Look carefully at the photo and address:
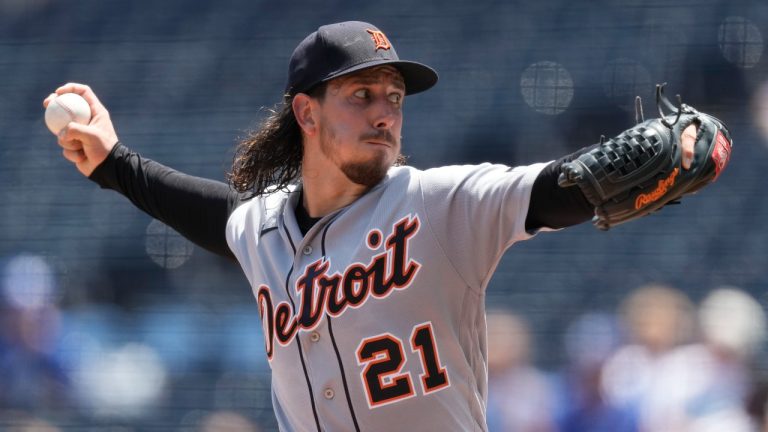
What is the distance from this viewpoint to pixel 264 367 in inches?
145

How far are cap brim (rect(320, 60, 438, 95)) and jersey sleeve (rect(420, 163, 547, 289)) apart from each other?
0.87ft

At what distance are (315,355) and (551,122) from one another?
6.33 ft

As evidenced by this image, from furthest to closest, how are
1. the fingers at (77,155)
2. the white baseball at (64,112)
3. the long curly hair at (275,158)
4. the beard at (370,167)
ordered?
the fingers at (77,155) < the white baseball at (64,112) < the long curly hair at (275,158) < the beard at (370,167)

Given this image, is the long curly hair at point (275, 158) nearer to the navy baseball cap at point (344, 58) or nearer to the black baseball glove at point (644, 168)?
the navy baseball cap at point (344, 58)

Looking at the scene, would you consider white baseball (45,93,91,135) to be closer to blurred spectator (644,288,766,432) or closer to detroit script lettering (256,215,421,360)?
detroit script lettering (256,215,421,360)

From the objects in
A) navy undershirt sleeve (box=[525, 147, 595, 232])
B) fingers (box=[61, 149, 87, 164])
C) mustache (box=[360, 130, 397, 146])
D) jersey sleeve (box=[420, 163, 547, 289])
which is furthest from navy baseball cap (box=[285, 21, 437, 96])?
fingers (box=[61, 149, 87, 164])

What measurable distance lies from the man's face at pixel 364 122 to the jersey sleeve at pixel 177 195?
38 centimetres

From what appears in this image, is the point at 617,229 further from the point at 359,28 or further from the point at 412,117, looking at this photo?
the point at 359,28

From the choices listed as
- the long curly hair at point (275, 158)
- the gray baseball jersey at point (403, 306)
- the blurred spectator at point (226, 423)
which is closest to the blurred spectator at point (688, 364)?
the blurred spectator at point (226, 423)

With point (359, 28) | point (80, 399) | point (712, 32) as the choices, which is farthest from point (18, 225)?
point (712, 32)

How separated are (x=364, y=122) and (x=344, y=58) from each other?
130 mm

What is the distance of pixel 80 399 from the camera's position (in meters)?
3.75

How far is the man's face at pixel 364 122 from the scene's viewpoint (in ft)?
6.97

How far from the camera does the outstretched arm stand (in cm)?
249
